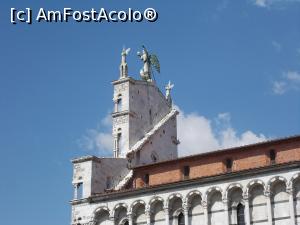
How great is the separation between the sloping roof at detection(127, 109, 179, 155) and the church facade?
6 cm

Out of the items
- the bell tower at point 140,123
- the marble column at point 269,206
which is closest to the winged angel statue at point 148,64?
the bell tower at point 140,123

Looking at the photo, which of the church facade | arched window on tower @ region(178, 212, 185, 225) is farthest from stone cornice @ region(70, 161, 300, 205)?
arched window on tower @ region(178, 212, 185, 225)

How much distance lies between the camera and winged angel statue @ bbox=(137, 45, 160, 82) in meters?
39.6

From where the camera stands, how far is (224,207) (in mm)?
28078

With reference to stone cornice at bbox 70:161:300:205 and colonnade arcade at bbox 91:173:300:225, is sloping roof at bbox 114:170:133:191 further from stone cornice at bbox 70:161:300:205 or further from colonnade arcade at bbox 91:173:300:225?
colonnade arcade at bbox 91:173:300:225

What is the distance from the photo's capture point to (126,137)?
35.2 meters

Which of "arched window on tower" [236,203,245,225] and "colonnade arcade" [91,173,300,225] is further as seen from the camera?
"arched window on tower" [236,203,245,225]

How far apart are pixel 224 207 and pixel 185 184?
199cm

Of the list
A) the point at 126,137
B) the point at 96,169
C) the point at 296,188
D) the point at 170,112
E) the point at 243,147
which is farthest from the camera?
the point at 170,112

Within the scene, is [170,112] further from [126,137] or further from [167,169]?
[167,169]

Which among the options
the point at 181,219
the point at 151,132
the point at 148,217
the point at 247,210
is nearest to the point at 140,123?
the point at 151,132

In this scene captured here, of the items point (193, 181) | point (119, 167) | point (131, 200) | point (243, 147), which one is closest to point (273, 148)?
point (243, 147)

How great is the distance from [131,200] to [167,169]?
2.06 m

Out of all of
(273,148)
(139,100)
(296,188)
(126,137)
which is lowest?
(296,188)
